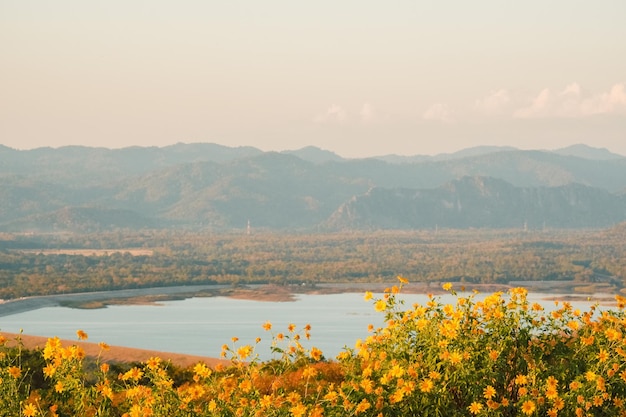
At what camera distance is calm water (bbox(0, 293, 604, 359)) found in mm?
89250

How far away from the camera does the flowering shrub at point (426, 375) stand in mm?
13508

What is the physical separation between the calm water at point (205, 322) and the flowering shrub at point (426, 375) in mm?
62010

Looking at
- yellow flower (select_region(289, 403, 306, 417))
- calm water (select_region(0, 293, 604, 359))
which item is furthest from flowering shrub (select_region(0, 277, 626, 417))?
calm water (select_region(0, 293, 604, 359))

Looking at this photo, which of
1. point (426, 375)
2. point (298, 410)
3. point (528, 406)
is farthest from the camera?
point (426, 375)

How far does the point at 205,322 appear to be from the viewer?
106312 millimetres

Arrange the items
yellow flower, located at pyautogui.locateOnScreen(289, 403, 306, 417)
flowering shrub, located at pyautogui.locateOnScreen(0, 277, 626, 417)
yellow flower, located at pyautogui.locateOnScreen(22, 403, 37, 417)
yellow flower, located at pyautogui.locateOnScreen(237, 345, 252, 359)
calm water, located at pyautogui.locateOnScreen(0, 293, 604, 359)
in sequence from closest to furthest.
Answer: yellow flower, located at pyautogui.locateOnScreen(289, 403, 306, 417)
yellow flower, located at pyautogui.locateOnScreen(22, 403, 37, 417)
yellow flower, located at pyautogui.locateOnScreen(237, 345, 252, 359)
flowering shrub, located at pyautogui.locateOnScreen(0, 277, 626, 417)
calm water, located at pyautogui.locateOnScreen(0, 293, 604, 359)

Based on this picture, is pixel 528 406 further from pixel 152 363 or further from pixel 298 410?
pixel 152 363

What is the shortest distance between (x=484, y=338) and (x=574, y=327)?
1.85 meters

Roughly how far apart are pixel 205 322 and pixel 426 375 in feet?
305

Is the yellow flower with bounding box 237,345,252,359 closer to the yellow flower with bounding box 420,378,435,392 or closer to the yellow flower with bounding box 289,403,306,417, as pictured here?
the yellow flower with bounding box 289,403,306,417

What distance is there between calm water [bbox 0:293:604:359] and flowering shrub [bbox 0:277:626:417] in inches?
2441

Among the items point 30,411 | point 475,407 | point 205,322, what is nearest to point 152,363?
point 30,411

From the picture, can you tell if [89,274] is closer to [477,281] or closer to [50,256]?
[50,256]

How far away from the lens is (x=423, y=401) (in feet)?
46.1
